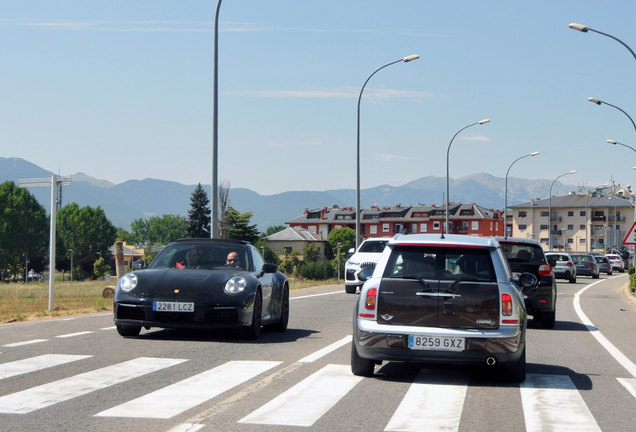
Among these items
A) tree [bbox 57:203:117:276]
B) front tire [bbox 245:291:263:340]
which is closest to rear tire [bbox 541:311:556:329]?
front tire [bbox 245:291:263:340]

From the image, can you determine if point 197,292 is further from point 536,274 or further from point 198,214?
point 198,214

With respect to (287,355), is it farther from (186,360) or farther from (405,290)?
(405,290)

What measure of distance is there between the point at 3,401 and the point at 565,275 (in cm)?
3723

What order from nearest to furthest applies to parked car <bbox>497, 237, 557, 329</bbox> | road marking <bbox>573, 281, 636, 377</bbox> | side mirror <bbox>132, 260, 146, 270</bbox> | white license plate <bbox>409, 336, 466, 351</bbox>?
1. white license plate <bbox>409, 336, 466, 351</bbox>
2. road marking <bbox>573, 281, 636, 377</bbox>
3. side mirror <bbox>132, 260, 146, 270</bbox>
4. parked car <bbox>497, 237, 557, 329</bbox>

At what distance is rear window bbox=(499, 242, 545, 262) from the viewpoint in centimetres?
1532

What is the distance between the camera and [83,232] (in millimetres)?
145375

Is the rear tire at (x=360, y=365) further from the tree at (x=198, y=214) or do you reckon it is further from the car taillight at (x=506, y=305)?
the tree at (x=198, y=214)

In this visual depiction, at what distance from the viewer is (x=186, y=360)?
910 cm

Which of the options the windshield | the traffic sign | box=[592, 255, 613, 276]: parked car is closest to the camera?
the windshield

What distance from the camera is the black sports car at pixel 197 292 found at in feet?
34.8

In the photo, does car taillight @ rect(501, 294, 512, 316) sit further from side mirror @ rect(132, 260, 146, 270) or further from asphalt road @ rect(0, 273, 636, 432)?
side mirror @ rect(132, 260, 146, 270)

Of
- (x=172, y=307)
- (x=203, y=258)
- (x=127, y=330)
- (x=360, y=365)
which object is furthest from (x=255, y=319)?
(x=360, y=365)

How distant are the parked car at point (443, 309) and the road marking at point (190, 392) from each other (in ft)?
4.31

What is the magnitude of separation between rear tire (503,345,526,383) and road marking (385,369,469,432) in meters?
0.43
